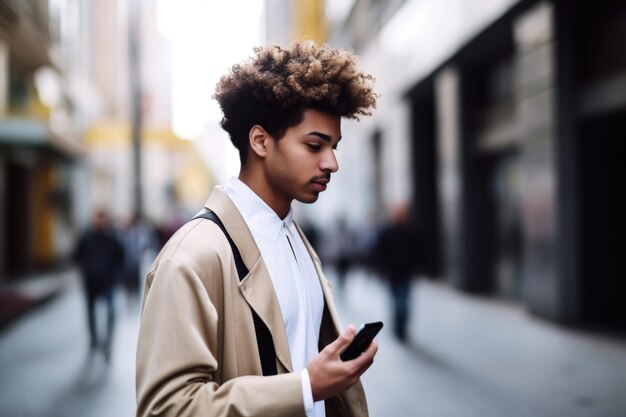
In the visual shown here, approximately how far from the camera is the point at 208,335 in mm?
1555

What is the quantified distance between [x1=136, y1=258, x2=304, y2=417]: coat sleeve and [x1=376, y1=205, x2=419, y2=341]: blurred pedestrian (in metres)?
8.03

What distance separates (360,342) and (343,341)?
0.27 ft

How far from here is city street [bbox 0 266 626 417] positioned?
581cm

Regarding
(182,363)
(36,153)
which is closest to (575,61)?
(182,363)

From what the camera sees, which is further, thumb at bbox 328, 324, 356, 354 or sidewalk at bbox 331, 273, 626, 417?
sidewalk at bbox 331, 273, 626, 417

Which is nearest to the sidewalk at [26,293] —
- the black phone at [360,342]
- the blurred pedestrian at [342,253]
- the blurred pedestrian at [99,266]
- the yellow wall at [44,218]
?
the blurred pedestrian at [99,266]

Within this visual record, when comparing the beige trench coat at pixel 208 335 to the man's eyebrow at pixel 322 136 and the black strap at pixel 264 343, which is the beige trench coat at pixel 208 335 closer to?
the black strap at pixel 264 343

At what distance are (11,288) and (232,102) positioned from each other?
16519 millimetres

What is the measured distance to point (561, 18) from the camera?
10.3m

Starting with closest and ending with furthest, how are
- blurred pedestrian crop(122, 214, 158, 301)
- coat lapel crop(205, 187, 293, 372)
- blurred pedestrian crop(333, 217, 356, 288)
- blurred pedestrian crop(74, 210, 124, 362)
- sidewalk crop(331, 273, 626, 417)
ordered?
coat lapel crop(205, 187, 293, 372), sidewalk crop(331, 273, 626, 417), blurred pedestrian crop(74, 210, 124, 362), blurred pedestrian crop(122, 214, 158, 301), blurred pedestrian crop(333, 217, 356, 288)

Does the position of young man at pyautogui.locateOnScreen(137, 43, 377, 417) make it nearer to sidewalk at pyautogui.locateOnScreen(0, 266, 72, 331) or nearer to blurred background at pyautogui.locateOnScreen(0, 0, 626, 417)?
blurred background at pyautogui.locateOnScreen(0, 0, 626, 417)

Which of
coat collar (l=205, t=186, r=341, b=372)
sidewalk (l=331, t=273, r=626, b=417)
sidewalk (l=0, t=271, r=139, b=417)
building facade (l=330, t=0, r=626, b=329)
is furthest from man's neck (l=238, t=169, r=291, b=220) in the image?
building facade (l=330, t=0, r=626, b=329)

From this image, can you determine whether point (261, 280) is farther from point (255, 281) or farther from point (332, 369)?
point (332, 369)

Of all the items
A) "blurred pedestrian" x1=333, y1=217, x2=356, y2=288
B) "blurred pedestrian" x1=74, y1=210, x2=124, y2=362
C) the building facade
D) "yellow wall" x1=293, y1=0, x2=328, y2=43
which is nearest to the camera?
"blurred pedestrian" x1=74, y1=210, x2=124, y2=362
